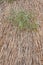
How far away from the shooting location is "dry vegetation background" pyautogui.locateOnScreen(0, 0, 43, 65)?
1.45 meters

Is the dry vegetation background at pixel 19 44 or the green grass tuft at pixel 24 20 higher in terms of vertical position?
the green grass tuft at pixel 24 20

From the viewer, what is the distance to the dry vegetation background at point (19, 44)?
4.77 feet

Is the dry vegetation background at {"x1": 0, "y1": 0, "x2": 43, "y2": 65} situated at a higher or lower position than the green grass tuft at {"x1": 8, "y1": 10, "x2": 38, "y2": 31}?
lower

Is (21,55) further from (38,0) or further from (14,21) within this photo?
(38,0)

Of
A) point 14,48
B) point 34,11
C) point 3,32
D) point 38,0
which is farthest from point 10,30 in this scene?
point 38,0

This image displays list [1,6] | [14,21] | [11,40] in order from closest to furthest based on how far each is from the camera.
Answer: [11,40] → [14,21] → [1,6]

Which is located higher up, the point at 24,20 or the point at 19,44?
the point at 24,20

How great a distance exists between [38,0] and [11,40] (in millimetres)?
541

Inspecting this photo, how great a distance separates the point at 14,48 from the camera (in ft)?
4.98

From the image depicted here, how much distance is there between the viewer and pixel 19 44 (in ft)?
5.06

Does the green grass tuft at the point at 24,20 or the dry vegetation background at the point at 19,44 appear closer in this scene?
the dry vegetation background at the point at 19,44

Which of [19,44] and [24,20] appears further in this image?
[24,20]

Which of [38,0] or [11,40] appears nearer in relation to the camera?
[11,40]

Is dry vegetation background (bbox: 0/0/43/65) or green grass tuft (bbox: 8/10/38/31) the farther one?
green grass tuft (bbox: 8/10/38/31)
